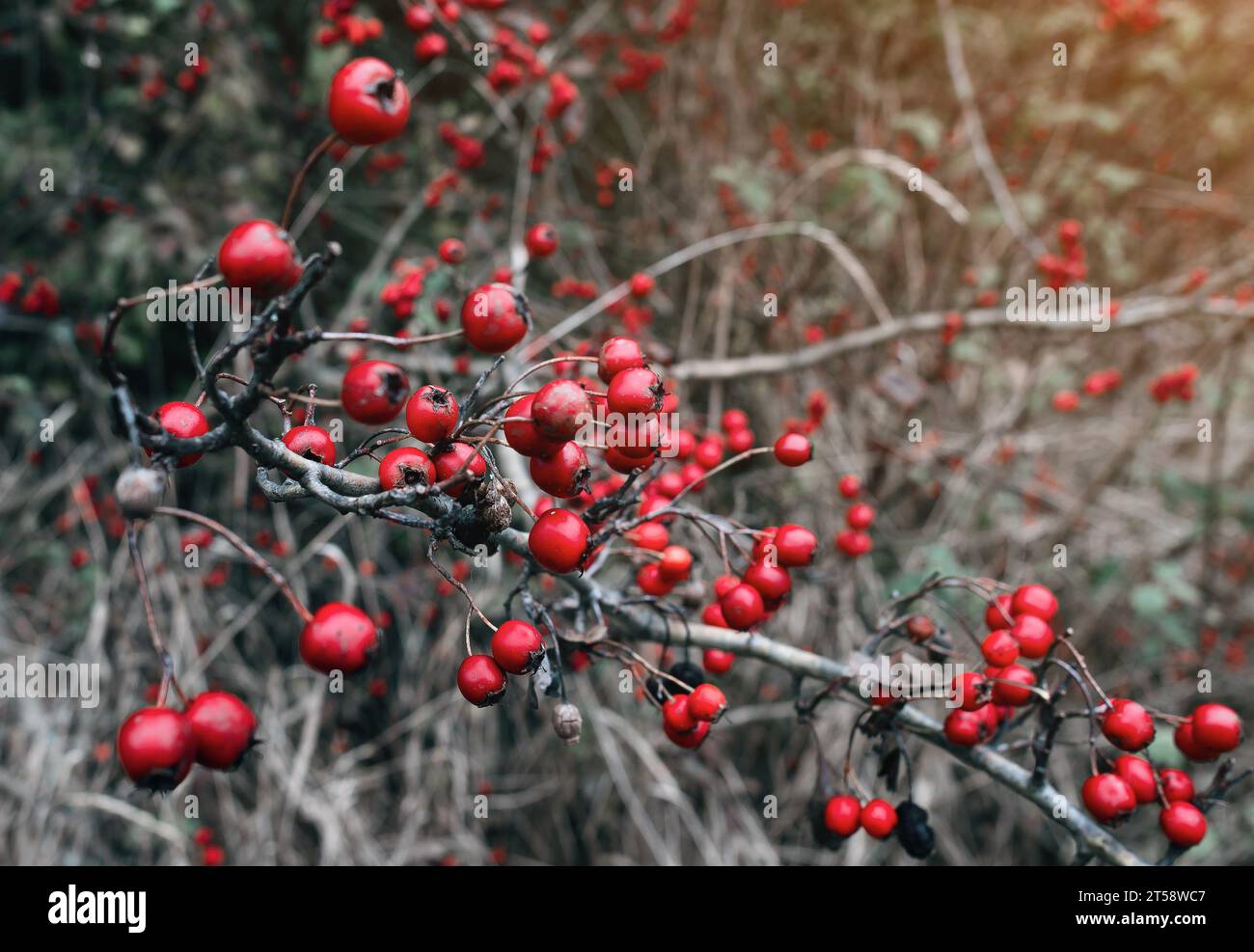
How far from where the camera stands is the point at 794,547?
1648mm

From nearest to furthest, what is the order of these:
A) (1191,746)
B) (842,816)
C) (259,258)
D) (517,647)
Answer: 1. (259,258)
2. (517,647)
3. (1191,746)
4. (842,816)

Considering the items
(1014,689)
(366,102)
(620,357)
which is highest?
(366,102)

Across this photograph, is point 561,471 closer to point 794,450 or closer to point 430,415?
point 430,415

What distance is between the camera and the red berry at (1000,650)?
1.66 metres

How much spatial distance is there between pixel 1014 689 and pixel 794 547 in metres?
0.53

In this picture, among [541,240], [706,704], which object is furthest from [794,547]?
[541,240]

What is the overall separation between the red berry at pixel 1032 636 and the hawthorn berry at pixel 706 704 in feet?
2.44

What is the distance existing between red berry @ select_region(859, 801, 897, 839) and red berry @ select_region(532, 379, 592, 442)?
125cm

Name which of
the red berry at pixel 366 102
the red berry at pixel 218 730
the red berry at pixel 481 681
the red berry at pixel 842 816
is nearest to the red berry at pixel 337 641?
the red berry at pixel 218 730

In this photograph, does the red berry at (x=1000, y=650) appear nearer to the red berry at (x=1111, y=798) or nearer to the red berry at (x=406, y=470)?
the red berry at (x=1111, y=798)

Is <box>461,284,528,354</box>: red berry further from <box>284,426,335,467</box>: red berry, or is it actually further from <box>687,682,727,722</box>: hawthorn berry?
<box>687,682,727,722</box>: hawthorn berry

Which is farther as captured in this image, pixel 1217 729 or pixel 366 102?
pixel 1217 729
